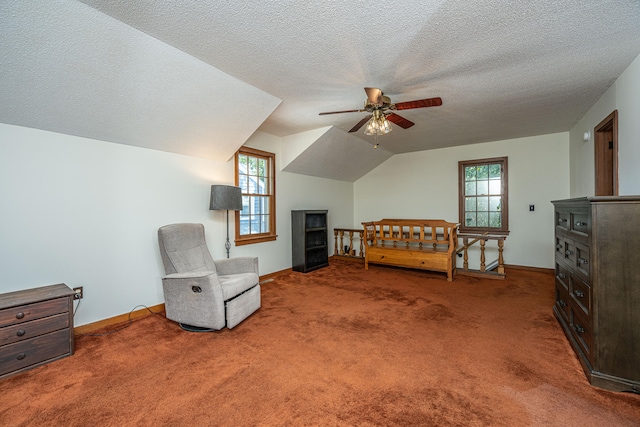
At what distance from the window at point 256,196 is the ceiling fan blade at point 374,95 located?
2335 millimetres

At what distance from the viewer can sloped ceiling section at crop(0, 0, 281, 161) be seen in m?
1.81

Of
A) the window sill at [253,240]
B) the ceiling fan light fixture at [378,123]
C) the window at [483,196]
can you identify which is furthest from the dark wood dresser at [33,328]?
the window at [483,196]

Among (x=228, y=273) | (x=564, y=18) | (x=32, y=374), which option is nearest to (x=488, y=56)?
(x=564, y=18)

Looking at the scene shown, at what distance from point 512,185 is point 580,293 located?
377 centimetres

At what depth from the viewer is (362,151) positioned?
Answer: 18.7 ft

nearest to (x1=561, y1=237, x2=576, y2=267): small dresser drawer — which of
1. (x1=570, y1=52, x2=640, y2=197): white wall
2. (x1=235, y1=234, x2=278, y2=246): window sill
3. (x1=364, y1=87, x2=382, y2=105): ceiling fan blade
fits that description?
(x1=570, y1=52, x2=640, y2=197): white wall

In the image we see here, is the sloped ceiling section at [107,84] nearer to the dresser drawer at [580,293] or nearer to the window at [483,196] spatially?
the dresser drawer at [580,293]

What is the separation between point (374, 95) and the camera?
8.18 ft

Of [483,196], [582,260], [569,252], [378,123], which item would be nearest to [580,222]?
[582,260]

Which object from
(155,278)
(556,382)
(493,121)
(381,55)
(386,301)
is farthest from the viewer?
(493,121)

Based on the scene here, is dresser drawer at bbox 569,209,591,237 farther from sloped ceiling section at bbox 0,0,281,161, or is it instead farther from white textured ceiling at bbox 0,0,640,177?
sloped ceiling section at bbox 0,0,281,161

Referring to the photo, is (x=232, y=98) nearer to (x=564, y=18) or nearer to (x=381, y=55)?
(x=381, y=55)

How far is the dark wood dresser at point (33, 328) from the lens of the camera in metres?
1.92

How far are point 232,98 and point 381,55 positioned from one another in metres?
1.62
